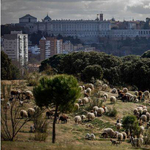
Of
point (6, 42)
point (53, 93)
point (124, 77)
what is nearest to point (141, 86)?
point (124, 77)

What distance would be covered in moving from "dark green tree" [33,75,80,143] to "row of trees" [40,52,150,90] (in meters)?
14.8

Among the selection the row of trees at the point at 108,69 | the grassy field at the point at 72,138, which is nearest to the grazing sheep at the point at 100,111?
the grassy field at the point at 72,138

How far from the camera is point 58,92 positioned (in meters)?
12.6

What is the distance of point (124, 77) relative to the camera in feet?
105

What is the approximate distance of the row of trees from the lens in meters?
29.4

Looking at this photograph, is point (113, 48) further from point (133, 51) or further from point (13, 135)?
point (13, 135)

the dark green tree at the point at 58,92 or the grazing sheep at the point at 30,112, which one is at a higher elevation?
the dark green tree at the point at 58,92

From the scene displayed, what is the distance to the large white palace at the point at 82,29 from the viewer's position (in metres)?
144

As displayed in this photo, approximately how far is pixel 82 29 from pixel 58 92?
13575 cm

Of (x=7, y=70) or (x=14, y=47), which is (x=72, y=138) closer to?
(x=7, y=70)

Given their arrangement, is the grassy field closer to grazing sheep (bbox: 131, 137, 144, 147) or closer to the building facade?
grazing sheep (bbox: 131, 137, 144, 147)

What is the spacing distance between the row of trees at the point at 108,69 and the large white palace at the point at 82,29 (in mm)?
106931

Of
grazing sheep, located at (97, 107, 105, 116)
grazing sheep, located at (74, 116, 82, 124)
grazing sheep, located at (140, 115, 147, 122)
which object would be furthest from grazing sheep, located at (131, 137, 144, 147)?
grazing sheep, located at (97, 107, 105, 116)

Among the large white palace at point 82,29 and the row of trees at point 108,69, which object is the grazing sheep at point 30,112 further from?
the large white palace at point 82,29
